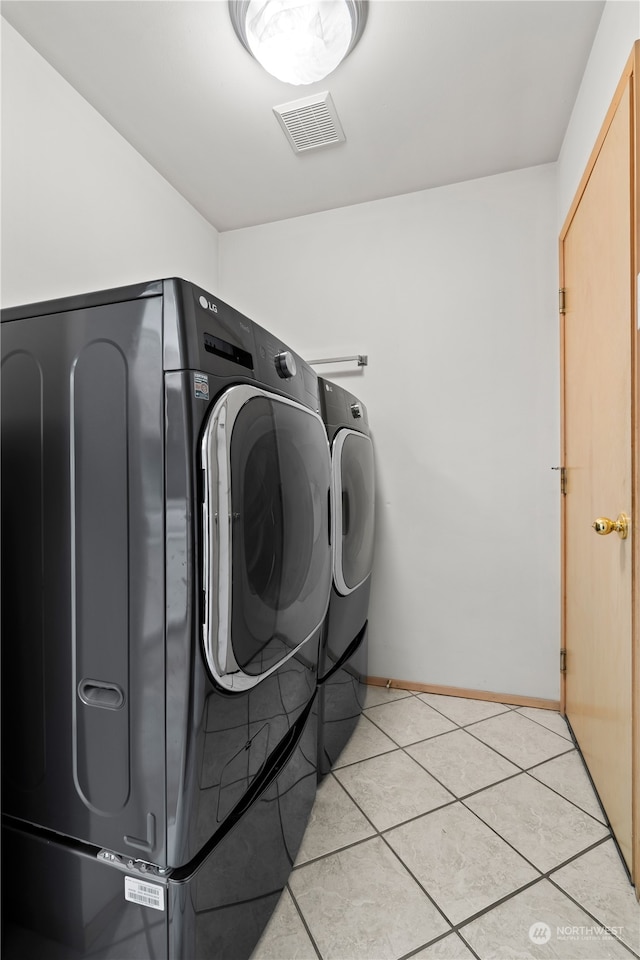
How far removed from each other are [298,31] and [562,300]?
1480mm

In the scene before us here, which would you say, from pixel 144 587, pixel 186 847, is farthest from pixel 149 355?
pixel 186 847

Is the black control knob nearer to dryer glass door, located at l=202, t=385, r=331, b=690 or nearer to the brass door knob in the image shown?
dryer glass door, located at l=202, t=385, r=331, b=690

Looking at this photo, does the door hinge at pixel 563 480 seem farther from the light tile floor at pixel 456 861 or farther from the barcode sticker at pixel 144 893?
the barcode sticker at pixel 144 893

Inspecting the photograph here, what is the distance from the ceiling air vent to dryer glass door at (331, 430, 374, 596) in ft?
4.22

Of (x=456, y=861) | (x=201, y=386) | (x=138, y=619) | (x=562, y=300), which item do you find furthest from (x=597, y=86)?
(x=456, y=861)

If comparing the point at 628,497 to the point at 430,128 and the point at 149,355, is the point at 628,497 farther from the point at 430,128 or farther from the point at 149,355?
the point at 430,128

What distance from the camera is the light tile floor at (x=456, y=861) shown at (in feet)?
3.69

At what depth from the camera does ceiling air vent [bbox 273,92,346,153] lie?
6.13 feet

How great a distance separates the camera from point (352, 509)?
1830mm

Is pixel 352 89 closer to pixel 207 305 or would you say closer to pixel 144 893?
pixel 207 305

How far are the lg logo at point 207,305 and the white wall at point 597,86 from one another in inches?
52.2

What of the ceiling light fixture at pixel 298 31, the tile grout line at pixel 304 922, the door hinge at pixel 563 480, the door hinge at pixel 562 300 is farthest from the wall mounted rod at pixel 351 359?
the tile grout line at pixel 304 922

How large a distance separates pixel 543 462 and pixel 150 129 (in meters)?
2.29

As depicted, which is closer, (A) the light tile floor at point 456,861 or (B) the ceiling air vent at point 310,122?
(A) the light tile floor at point 456,861
